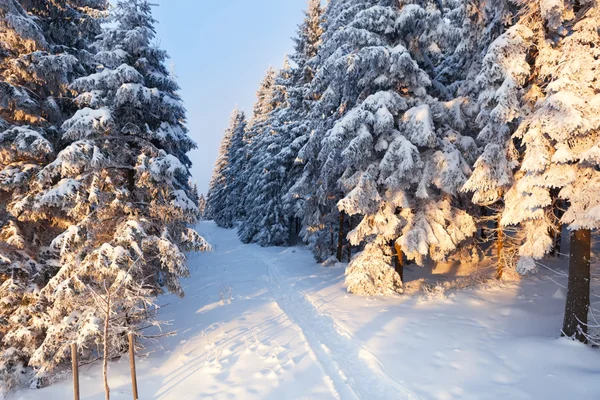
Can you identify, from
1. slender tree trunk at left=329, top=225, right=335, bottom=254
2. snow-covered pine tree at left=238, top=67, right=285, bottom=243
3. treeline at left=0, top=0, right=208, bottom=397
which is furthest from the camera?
snow-covered pine tree at left=238, top=67, right=285, bottom=243

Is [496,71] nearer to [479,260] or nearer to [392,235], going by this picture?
[392,235]

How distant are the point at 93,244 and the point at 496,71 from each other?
12.7m

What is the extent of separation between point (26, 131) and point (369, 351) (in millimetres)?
10789

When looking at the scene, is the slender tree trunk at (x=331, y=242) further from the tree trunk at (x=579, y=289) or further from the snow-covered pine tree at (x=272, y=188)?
the tree trunk at (x=579, y=289)

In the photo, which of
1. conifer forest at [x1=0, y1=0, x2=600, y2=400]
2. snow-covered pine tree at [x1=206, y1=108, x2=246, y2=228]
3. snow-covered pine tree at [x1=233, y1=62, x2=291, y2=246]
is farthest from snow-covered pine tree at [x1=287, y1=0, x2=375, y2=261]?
snow-covered pine tree at [x1=206, y1=108, x2=246, y2=228]

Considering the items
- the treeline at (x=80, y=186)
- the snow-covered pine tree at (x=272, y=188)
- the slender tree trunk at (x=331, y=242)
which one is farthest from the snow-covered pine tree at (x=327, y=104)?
the treeline at (x=80, y=186)

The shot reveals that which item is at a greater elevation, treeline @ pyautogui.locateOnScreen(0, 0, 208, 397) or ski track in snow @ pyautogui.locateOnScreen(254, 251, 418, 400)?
treeline @ pyautogui.locateOnScreen(0, 0, 208, 397)

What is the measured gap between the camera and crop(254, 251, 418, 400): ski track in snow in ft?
21.9

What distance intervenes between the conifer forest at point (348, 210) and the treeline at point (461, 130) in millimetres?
74

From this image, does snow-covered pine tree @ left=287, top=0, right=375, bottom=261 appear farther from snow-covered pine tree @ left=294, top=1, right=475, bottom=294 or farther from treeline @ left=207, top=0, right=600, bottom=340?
snow-covered pine tree @ left=294, top=1, right=475, bottom=294

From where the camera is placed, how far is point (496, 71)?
9.88m

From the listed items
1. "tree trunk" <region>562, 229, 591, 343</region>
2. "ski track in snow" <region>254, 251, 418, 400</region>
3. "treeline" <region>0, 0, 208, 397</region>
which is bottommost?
"ski track in snow" <region>254, 251, 418, 400</region>

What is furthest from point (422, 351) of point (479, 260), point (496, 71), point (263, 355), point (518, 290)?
point (479, 260)

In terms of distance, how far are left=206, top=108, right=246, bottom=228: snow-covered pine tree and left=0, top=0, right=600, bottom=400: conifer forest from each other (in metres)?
32.8
